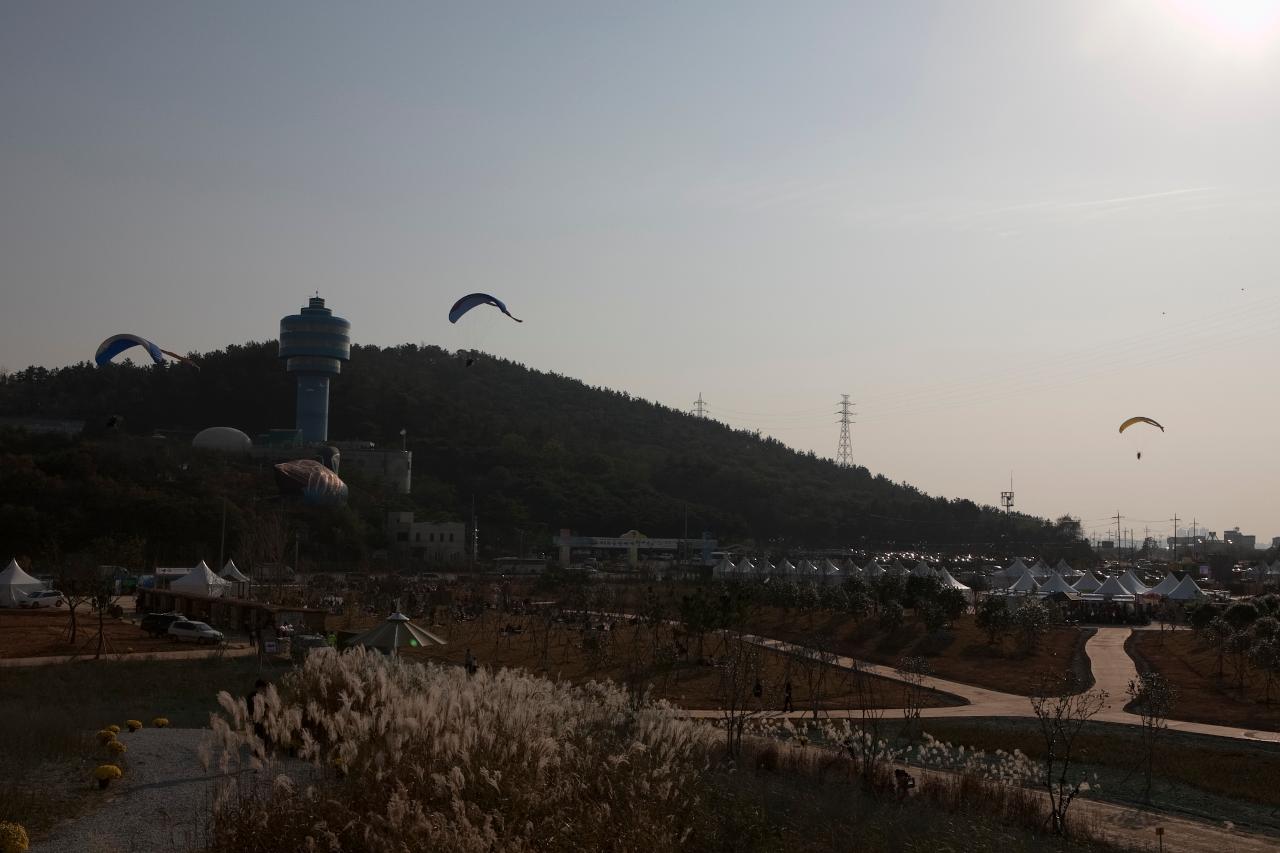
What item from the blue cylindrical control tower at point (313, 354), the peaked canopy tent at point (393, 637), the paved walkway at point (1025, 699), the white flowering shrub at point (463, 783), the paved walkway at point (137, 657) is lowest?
the paved walkway at point (1025, 699)

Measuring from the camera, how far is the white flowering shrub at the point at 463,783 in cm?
852

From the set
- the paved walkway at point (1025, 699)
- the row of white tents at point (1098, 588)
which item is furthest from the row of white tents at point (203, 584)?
the row of white tents at point (1098, 588)

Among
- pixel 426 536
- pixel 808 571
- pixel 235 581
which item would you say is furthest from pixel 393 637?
pixel 426 536

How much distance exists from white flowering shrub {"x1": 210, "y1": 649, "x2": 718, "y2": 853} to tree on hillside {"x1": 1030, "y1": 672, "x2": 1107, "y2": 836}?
5.87 m

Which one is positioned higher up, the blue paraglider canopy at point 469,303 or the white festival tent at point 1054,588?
the blue paraglider canopy at point 469,303

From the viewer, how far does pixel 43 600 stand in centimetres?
4509

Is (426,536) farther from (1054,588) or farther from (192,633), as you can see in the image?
(192,633)

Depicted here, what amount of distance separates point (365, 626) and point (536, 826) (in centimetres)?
3418

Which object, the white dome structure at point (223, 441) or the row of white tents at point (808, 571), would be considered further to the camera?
the white dome structure at point (223, 441)

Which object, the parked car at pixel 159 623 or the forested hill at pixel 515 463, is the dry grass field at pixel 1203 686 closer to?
the parked car at pixel 159 623

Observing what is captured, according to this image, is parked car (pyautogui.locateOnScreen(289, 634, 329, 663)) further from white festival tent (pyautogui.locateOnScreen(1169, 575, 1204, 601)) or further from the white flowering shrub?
white festival tent (pyautogui.locateOnScreen(1169, 575, 1204, 601))

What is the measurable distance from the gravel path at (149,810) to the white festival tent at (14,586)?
3382 cm

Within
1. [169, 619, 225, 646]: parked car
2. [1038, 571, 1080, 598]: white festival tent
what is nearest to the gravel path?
[169, 619, 225, 646]: parked car

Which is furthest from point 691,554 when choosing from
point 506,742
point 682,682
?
point 506,742
